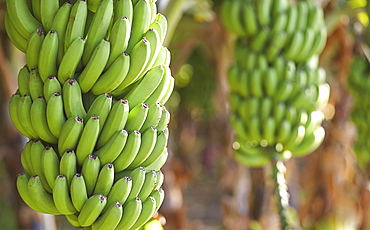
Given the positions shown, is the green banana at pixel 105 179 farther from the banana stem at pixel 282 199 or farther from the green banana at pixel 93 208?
the banana stem at pixel 282 199

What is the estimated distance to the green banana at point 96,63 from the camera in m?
0.77

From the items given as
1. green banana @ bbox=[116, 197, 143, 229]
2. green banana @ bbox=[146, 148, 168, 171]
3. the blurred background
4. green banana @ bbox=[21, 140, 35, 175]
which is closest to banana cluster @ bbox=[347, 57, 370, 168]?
the blurred background

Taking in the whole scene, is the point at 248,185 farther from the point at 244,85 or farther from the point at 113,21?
the point at 113,21

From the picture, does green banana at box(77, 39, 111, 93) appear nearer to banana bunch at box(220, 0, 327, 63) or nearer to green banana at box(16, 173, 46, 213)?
green banana at box(16, 173, 46, 213)

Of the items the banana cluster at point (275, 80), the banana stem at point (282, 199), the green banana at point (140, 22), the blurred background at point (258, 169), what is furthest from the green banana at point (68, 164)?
the blurred background at point (258, 169)

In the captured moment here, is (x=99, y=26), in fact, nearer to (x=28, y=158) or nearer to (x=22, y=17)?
(x=22, y=17)

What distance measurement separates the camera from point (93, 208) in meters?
0.75

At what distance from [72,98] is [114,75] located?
0.28ft

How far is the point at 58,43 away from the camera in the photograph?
790 mm

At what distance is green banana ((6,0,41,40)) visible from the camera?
801 mm

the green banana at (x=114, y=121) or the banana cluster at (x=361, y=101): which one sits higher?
the green banana at (x=114, y=121)

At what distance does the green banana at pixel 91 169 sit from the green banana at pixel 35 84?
16 cm

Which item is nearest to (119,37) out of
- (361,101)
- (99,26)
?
(99,26)

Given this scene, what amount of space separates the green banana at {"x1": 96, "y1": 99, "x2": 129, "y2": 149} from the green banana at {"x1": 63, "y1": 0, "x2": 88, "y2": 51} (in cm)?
14
